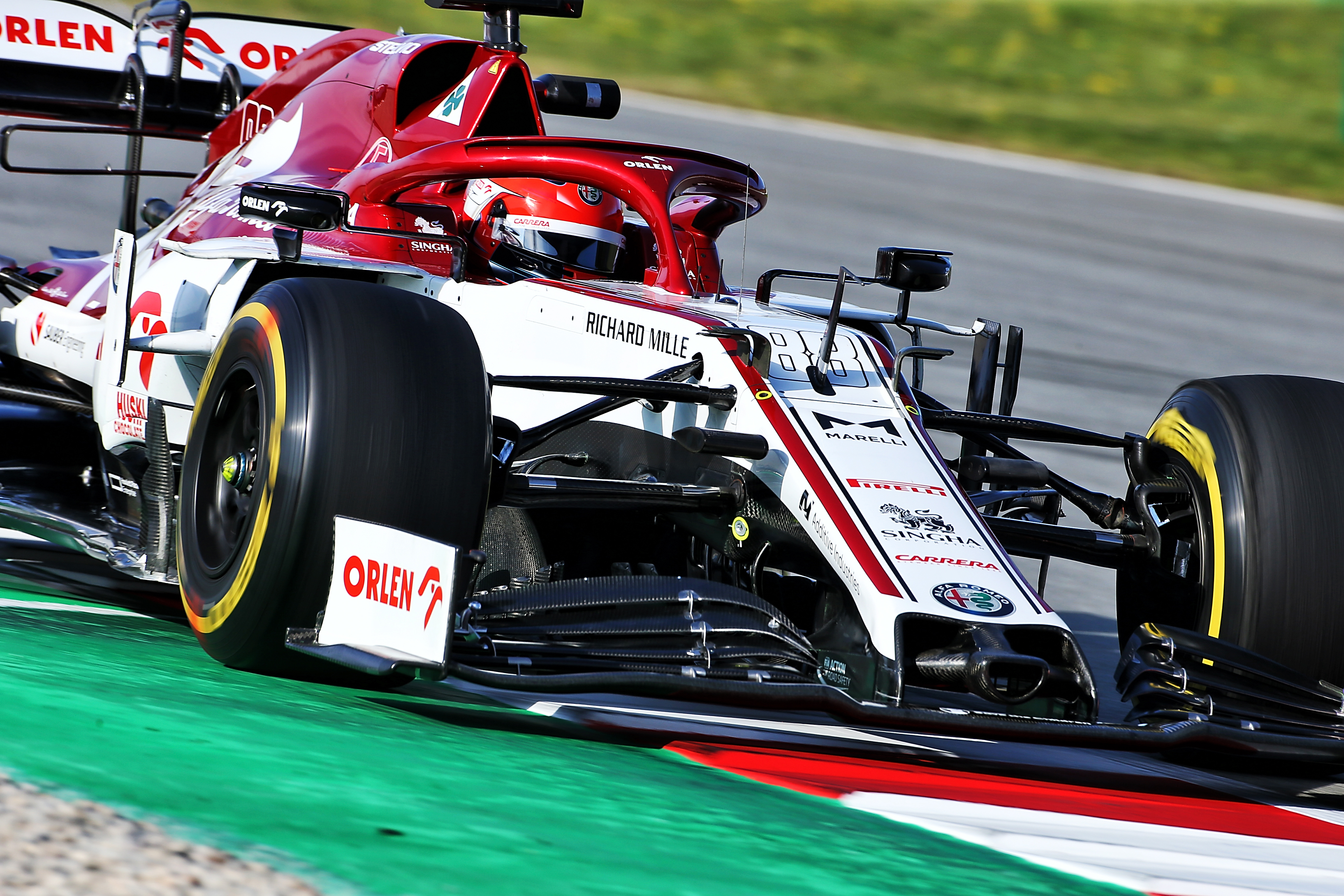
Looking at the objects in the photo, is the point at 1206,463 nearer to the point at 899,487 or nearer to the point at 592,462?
the point at 899,487

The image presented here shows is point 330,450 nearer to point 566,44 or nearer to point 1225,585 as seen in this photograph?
point 1225,585

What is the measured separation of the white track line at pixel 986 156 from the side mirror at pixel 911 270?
41.3 feet

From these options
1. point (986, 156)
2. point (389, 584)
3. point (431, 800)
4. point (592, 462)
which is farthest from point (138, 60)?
point (986, 156)

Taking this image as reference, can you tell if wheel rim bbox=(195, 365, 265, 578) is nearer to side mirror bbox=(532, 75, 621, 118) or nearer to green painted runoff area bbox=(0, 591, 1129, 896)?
green painted runoff area bbox=(0, 591, 1129, 896)

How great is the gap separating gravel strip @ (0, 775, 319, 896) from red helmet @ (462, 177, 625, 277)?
9.74 ft

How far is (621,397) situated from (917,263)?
1122mm

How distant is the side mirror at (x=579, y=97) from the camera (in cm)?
614

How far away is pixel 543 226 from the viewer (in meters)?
5.48

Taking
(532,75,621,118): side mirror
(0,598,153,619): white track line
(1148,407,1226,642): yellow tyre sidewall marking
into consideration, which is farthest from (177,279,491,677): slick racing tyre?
(532,75,621,118): side mirror

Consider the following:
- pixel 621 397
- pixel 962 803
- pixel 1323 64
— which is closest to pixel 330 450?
pixel 621 397

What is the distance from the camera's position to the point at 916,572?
13.1 ft

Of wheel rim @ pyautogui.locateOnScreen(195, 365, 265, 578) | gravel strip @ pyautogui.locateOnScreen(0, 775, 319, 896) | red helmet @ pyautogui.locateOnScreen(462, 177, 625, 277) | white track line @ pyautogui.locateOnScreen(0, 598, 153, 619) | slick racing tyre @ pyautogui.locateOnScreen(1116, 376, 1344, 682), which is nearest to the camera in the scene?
gravel strip @ pyautogui.locateOnScreen(0, 775, 319, 896)

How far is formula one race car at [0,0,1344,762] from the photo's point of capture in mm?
3861

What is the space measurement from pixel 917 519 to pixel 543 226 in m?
1.82
